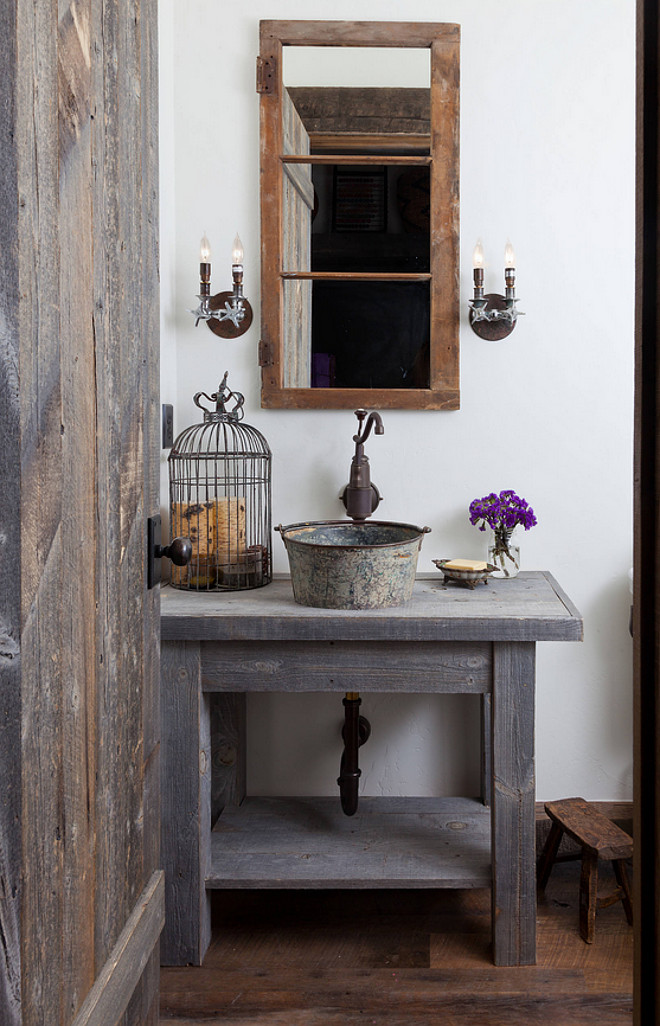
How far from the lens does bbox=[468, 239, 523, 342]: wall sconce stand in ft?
7.57

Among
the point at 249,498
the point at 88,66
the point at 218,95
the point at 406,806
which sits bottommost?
the point at 406,806

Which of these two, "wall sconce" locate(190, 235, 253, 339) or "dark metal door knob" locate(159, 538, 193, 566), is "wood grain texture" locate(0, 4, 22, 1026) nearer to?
"dark metal door knob" locate(159, 538, 193, 566)

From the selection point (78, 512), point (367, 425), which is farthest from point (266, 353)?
point (78, 512)

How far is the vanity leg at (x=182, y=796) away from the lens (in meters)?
1.90

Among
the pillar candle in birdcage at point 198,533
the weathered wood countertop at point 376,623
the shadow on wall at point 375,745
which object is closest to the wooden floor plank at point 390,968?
the shadow on wall at point 375,745

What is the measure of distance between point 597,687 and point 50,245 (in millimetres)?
2080

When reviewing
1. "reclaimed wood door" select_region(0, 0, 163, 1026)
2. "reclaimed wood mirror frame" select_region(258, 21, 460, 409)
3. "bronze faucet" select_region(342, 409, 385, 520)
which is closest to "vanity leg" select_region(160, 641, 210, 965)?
"reclaimed wood door" select_region(0, 0, 163, 1026)

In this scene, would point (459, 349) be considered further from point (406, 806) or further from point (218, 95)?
point (406, 806)

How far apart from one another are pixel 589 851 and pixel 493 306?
57.1 inches

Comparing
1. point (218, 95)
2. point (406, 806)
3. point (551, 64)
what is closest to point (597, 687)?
point (406, 806)

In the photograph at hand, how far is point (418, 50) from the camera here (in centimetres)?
234

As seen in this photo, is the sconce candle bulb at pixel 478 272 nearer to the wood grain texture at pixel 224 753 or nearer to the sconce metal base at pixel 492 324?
the sconce metal base at pixel 492 324

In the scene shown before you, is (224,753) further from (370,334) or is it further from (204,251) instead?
(204,251)

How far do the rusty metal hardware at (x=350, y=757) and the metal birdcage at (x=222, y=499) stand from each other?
1.33ft
